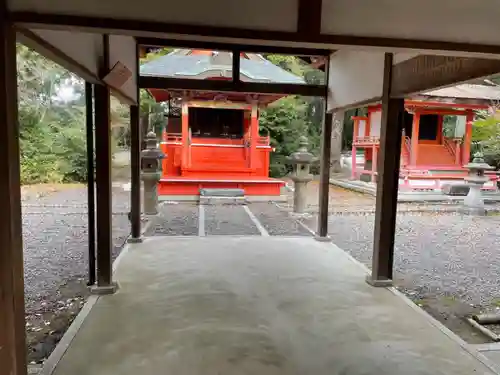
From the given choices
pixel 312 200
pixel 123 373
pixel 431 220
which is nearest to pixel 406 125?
pixel 312 200

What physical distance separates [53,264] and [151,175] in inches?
157

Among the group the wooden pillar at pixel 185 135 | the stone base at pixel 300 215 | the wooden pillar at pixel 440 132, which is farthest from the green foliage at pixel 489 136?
the wooden pillar at pixel 185 135

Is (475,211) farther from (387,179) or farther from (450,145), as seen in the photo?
(387,179)

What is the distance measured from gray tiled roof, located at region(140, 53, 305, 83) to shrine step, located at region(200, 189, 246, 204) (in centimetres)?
305

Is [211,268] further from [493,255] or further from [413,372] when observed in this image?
[493,255]

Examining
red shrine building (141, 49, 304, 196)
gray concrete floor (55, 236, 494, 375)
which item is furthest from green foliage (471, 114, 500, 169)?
gray concrete floor (55, 236, 494, 375)

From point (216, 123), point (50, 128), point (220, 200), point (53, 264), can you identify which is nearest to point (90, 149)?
point (53, 264)

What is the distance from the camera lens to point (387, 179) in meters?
4.01

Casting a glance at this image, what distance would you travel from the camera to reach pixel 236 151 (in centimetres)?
1186

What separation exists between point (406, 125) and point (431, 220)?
6777 mm

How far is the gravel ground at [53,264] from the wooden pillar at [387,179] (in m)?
3.01

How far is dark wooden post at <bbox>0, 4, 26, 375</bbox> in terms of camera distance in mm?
1865

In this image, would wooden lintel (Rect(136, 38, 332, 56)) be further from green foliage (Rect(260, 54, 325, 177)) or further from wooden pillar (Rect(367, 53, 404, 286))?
green foliage (Rect(260, 54, 325, 177))

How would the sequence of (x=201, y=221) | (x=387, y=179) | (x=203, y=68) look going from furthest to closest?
(x=203, y=68), (x=201, y=221), (x=387, y=179)
